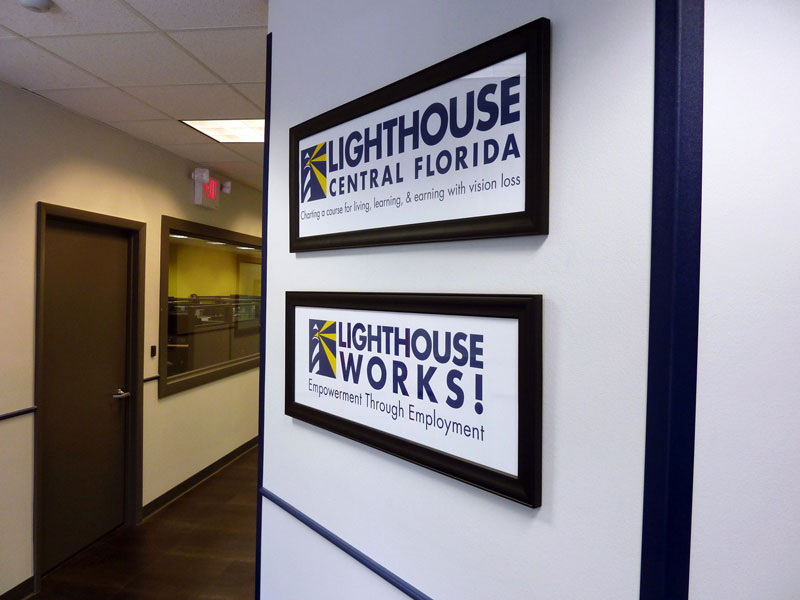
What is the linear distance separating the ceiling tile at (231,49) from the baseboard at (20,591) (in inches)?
89.6

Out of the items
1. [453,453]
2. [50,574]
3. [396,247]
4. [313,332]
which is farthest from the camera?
[50,574]

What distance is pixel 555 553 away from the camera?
779 millimetres

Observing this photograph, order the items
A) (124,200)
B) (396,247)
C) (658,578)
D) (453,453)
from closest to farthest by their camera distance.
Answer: (658,578)
(453,453)
(396,247)
(124,200)

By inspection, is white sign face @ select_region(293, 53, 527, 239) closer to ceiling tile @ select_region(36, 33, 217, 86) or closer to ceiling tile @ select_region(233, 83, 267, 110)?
ceiling tile @ select_region(36, 33, 217, 86)

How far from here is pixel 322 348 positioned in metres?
1.20

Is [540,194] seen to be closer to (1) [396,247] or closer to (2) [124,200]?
(1) [396,247]

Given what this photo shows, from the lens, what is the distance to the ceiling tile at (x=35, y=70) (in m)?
1.71

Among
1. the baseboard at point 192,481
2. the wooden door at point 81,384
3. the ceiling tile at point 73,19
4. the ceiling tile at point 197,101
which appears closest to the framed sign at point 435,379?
the ceiling tile at point 73,19

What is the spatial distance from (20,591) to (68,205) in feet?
5.55

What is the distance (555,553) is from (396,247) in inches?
24.8

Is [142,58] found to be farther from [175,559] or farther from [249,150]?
[175,559]

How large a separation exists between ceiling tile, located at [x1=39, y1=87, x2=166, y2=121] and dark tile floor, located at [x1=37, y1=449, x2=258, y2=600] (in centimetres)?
216

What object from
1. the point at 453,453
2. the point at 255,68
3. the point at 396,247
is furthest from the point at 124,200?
the point at 453,453

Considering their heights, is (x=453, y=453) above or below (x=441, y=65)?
below
